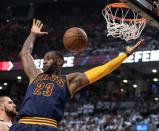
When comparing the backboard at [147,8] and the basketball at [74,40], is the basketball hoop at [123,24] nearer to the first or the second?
the backboard at [147,8]

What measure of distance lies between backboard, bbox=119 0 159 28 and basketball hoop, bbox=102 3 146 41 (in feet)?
6.04

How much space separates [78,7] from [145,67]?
8.04 meters

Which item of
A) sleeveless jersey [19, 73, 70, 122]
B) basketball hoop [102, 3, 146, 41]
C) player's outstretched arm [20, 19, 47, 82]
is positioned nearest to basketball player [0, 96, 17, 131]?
player's outstretched arm [20, 19, 47, 82]

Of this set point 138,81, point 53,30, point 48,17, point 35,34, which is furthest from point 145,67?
point 35,34

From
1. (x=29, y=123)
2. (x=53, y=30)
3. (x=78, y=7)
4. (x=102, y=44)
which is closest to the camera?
(x=29, y=123)

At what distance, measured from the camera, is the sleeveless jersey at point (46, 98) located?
407cm

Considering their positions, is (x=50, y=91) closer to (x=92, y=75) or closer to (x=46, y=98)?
→ (x=46, y=98)

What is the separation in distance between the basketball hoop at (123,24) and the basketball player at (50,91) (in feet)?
12.2

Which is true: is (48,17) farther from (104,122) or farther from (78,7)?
(104,122)

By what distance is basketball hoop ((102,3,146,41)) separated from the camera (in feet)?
27.3

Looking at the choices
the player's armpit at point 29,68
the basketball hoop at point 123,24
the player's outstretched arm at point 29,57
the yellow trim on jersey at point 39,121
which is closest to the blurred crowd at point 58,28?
the basketball hoop at point 123,24

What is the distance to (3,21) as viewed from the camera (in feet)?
93.4

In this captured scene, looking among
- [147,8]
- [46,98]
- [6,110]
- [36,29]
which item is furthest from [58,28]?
[46,98]

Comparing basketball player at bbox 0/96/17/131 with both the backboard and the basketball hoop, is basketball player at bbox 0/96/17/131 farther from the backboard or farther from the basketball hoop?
the basketball hoop
